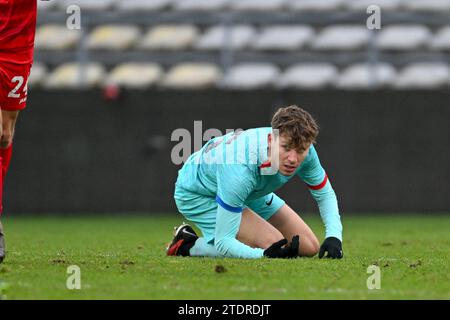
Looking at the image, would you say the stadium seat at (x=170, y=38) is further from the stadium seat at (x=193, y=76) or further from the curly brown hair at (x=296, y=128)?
the curly brown hair at (x=296, y=128)

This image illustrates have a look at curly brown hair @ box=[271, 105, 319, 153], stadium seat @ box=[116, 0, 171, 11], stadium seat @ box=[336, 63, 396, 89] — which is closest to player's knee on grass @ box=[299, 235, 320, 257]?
curly brown hair @ box=[271, 105, 319, 153]

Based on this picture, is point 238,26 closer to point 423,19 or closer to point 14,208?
point 423,19

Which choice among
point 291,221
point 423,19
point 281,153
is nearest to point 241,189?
point 281,153

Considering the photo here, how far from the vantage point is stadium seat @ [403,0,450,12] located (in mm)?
19922

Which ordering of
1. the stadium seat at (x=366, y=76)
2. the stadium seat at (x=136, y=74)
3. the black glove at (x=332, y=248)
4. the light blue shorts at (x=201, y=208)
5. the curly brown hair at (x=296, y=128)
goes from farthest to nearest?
1. the stadium seat at (x=136, y=74)
2. the stadium seat at (x=366, y=76)
3. the light blue shorts at (x=201, y=208)
4. the black glove at (x=332, y=248)
5. the curly brown hair at (x=296, y=128)

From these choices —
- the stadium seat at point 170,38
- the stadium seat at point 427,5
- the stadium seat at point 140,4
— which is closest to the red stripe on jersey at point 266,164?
the stadium seat at point 170,38

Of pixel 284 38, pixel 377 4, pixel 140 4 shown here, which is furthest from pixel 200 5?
pixel 377 4

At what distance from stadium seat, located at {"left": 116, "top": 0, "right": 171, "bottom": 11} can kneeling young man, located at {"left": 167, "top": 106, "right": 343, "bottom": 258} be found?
11910 mm

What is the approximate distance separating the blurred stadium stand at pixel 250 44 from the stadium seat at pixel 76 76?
0.12ft

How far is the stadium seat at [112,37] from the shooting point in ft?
63.0

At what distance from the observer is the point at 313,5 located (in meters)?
20.1

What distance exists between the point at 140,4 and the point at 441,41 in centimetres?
600

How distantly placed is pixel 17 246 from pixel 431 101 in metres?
8.59

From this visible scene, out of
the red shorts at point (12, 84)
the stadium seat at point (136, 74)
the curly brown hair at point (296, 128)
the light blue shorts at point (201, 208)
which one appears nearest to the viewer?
the curly brown hair at point (296, 128)
